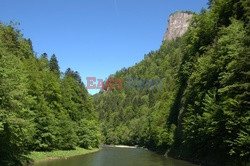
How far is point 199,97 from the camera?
135ft

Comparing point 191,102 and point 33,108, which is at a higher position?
point 191,102

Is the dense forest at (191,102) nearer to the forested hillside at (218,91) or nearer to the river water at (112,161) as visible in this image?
the forested hillside at (218,91)

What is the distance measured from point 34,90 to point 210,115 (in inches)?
1085

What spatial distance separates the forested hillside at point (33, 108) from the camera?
2795cm

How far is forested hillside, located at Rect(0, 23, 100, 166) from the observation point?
2795 cm

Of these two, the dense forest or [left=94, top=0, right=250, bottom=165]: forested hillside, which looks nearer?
[left=94, top=0, right=250, bottom=165]: forested hillside

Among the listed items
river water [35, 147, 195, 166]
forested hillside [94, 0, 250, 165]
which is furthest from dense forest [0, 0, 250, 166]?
river water [35, 147, 195, 166]

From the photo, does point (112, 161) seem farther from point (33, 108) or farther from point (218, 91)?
point (218, 91)

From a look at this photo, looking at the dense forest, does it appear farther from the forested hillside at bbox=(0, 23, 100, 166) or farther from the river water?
the river water

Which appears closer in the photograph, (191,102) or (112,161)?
(112,161)

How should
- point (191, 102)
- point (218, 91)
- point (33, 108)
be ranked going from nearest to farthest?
point (218, 91) → point (33, 108) → point (191, 102)

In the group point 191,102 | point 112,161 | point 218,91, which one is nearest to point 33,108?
point 112,161

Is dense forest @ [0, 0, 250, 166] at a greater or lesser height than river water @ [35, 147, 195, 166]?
greater

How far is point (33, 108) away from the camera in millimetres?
46125
